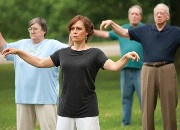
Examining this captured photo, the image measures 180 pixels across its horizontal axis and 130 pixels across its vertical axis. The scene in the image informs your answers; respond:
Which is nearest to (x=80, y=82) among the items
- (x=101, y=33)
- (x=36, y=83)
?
(x=36, y=83)

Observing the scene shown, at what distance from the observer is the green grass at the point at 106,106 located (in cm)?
1246

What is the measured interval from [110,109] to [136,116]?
66.8 inches

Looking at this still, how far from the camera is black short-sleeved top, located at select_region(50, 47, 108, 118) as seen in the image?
718cm

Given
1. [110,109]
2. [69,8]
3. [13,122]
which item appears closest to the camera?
[13,122]

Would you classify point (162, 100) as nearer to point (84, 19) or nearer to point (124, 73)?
point (124, 73)

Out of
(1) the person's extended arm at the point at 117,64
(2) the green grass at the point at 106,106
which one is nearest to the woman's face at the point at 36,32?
(1) the person's extended arm at the point at 117,64

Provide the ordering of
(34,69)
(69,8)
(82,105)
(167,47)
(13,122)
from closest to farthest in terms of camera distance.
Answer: (82,105)
(34,69)
(167,47)
(13,122)
(69,8)

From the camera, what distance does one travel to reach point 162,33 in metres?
9.91

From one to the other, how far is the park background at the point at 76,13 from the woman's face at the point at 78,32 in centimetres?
471

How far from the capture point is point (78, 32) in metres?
7.28

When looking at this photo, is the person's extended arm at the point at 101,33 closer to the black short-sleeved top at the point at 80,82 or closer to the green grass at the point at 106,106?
the green grass at the point at 106,106

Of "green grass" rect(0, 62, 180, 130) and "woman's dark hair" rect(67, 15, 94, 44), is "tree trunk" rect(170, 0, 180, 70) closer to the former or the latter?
"green grass" rect(0, 62, 180, 130)

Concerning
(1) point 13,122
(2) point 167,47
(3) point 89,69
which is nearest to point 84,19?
(3) point 89,69

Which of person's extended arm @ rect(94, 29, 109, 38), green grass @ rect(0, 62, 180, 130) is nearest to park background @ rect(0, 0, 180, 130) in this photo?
green grass @ rect(0, 62, 180, 130)
